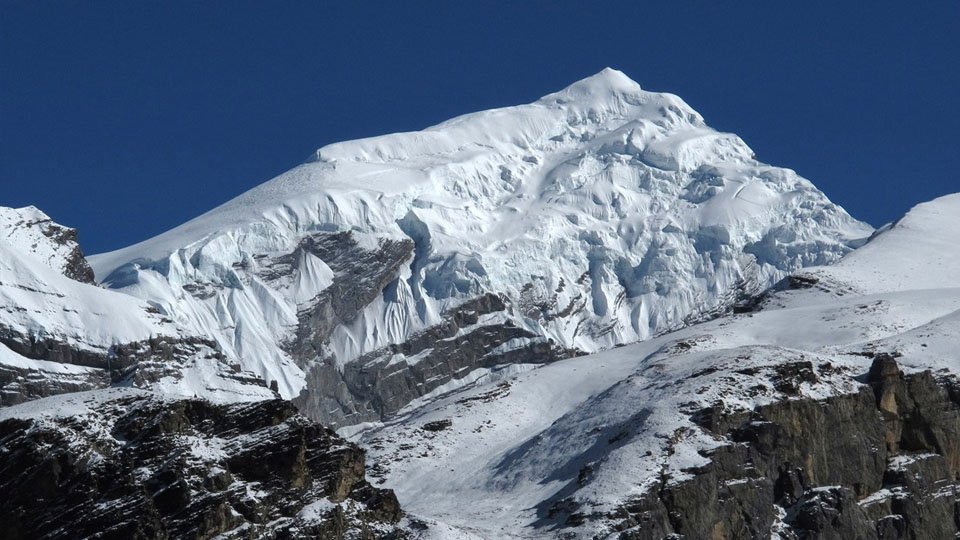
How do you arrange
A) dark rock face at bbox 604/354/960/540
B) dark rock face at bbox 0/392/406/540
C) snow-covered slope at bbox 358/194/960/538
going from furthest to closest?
snow-covered slope at bbox 358/194/960/538, dark rock face at bbox 604/354/960/540, dark rock face at bbox 0/392/406/540

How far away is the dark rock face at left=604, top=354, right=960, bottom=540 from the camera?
155 meters

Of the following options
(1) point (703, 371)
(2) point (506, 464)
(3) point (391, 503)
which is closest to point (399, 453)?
(2) point (506, 464)

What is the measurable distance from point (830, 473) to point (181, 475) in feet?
194

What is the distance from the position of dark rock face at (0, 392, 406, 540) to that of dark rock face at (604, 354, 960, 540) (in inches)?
1048

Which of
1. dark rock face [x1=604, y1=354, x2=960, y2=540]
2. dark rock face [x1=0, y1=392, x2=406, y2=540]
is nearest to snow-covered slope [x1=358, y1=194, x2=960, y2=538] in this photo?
dark rock face [x1=604, y1=354, x2=960, y2=540]

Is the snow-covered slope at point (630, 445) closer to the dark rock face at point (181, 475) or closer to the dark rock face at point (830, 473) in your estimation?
the dark rock face at point (830, 473)

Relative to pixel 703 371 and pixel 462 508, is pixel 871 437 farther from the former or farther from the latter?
pixel 462 508

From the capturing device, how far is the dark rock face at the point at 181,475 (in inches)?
4815

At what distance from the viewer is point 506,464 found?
183000 mm

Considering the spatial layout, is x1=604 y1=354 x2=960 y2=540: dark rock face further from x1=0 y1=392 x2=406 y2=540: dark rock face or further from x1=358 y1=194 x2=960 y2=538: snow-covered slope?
x1=0 y1=392 x2=406 y2=540: dark rock face

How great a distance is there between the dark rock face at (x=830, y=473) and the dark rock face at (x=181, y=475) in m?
26.6

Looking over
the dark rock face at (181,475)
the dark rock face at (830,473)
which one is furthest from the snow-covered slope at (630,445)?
the dark rock face at (181,475)

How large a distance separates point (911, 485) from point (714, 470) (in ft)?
54.3

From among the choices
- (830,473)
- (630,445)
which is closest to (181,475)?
(630,445)
